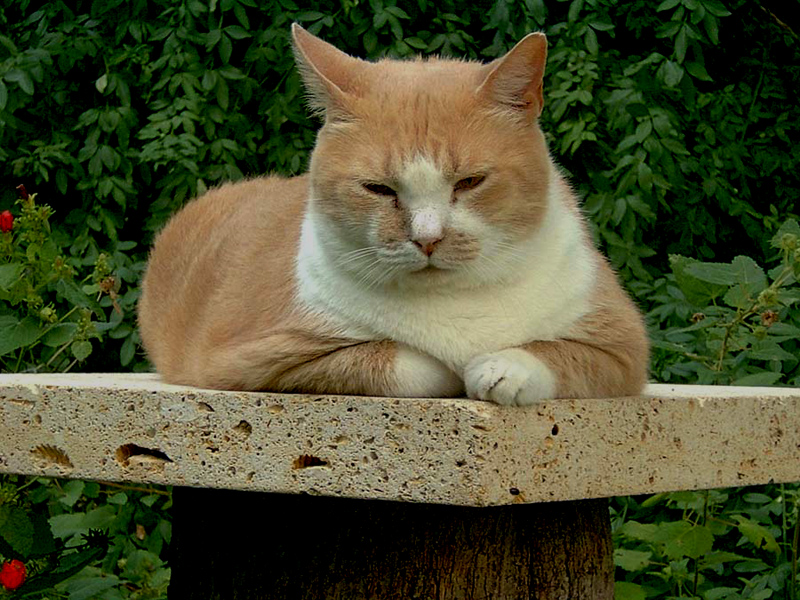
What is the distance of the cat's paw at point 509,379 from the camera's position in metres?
1.76

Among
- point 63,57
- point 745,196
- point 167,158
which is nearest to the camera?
point 167,158

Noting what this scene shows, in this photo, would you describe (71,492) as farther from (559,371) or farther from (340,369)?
(559,371)

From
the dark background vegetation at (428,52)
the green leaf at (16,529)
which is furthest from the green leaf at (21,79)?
the green leaf at (16,529)

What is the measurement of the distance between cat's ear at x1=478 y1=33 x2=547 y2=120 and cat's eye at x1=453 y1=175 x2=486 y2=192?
0.14m

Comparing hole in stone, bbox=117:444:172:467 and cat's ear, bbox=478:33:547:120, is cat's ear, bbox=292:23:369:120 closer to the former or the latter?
cat's ear, bbox=478:33:547:120

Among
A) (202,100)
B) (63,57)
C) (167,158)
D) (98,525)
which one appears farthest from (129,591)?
(63,57)

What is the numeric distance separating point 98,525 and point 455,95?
1.50m

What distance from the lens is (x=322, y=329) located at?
1984 millimetres

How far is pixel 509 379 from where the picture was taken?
1.76 metres

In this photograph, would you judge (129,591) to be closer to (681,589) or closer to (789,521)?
(681,589)

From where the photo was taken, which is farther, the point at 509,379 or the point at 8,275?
the point at 8,275

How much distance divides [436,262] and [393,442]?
277 mm

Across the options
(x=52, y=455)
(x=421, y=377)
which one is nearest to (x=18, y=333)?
(x=52, y=455)

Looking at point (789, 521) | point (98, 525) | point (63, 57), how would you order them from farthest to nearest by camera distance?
point (63, 57), point (789, 521), point (98, 525)
